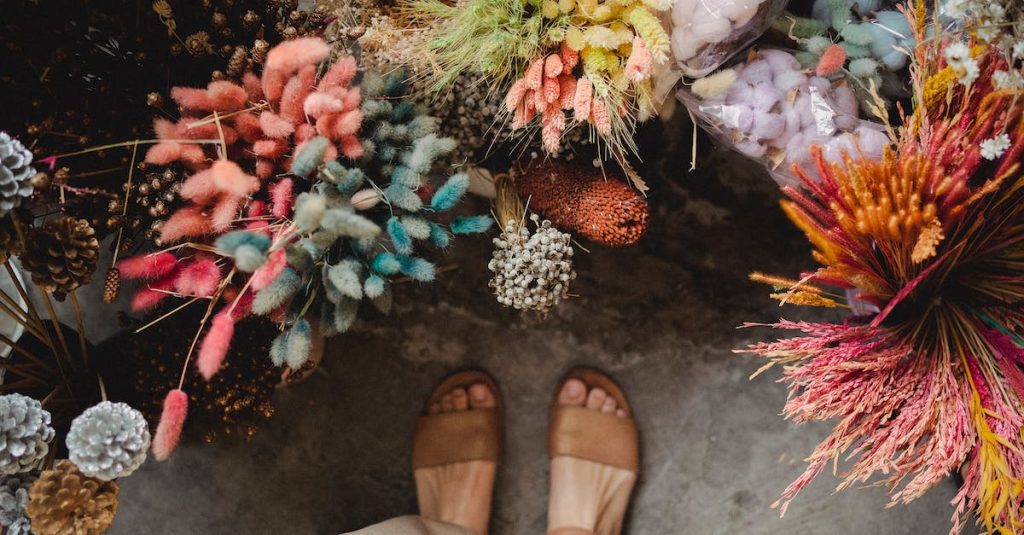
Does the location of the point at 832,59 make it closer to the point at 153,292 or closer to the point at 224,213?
the point at 224,213

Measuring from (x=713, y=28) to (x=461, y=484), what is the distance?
3.40 ft

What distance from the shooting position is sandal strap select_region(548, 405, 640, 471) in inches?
60.0

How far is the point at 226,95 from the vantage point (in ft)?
2.93

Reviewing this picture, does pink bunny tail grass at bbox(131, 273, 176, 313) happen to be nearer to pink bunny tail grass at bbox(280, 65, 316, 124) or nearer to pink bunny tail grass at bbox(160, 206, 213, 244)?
pink bunny tail grass at bbox(160, 206, 213, 244)

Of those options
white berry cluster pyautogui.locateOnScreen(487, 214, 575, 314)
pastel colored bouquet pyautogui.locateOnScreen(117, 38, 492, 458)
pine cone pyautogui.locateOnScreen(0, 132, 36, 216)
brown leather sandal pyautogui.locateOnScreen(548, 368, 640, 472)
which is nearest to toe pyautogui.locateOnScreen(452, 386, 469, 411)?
Result: brown leather sandal pyautogui.locateOnScreen(548, 368, 640, 472)

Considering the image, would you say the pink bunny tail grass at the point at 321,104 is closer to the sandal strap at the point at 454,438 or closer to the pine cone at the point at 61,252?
the pine cone at the point at 61,252

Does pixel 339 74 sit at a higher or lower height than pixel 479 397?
higher

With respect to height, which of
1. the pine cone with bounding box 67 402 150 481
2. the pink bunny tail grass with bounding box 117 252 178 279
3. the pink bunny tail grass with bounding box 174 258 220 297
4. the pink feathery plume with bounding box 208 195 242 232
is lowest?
the pine cone with bounding box 67 402 150 481

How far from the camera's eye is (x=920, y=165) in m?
0.86

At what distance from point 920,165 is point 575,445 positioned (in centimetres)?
92

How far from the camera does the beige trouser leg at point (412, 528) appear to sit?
132cm

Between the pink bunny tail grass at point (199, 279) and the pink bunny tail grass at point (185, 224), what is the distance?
0.06m

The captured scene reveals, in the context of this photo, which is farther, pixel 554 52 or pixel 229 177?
pixel 554 52

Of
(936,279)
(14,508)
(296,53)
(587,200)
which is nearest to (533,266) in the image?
(587,200)
